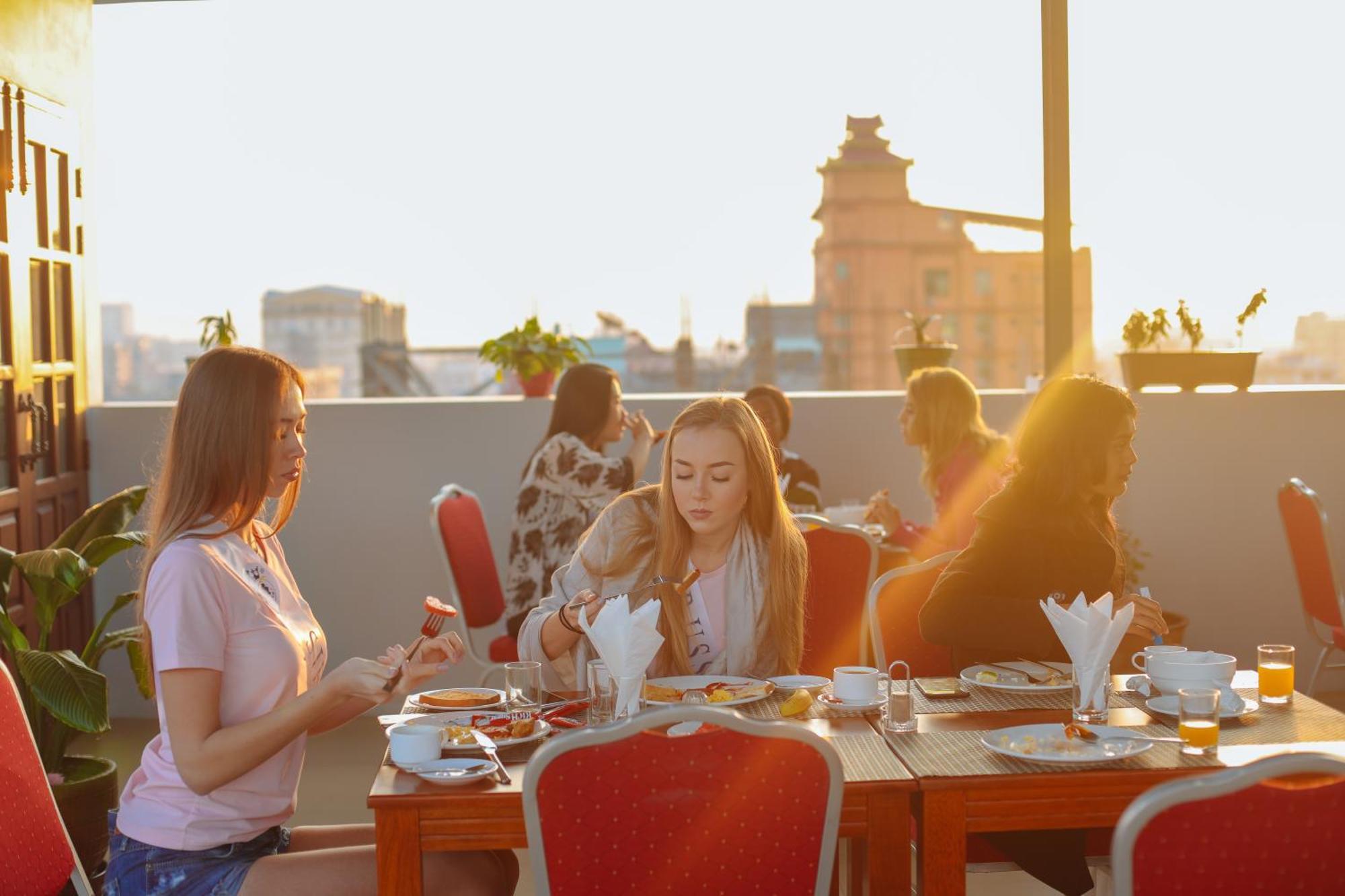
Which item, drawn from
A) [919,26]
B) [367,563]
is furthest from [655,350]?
[367,563]

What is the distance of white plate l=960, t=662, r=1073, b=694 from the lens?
2.17 m

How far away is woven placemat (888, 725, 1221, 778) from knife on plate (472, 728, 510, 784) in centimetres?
51

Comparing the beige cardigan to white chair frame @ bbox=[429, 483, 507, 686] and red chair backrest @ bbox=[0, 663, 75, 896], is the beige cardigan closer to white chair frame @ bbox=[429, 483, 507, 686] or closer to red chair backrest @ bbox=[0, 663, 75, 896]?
red chair backrest @ bbox=[0, 663, 75, 896]

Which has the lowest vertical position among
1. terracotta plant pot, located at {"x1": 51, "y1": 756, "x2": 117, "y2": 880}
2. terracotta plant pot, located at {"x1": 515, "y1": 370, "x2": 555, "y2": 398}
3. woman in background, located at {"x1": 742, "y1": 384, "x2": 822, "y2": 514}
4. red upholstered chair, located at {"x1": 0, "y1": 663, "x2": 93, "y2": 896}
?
terracotta plant pot, located at {"x1": 51, "y1": 756, "x2": 117, "y2": 880}

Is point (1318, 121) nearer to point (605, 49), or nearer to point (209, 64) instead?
point (605, 49)

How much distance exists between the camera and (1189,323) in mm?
4672

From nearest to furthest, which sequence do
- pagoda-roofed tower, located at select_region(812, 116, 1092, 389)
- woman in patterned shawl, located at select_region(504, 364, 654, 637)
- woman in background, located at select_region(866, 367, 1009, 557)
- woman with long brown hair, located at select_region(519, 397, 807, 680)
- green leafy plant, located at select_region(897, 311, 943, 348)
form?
1. woman with long brown hair, located at select_region(519, 397, 807, 680)
2. woman in background, located at select_region(866, 367, 1009, 557)
3. woman in patterned shawl, located at select_region(504, 364, 654, 637)
4. green leafy plant, located at select_region(897, 311, 943, 348)
5. pagoda-roofed tower, located at select_region(812, 116, 1092, 389)

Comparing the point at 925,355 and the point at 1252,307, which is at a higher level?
the point at 1252,307

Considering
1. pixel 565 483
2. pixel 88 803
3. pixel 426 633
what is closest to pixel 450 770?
pixel 426 633

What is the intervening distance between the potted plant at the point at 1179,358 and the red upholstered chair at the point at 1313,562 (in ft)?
3.05

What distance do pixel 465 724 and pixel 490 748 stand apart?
5.6 inches

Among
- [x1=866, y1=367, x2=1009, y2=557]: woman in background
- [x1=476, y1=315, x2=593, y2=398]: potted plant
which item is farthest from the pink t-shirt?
[x1=476, y1=315, x2=593, y2=398]: potted plant

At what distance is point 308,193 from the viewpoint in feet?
24.3

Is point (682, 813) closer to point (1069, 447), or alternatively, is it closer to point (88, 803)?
point (1069, 447)
